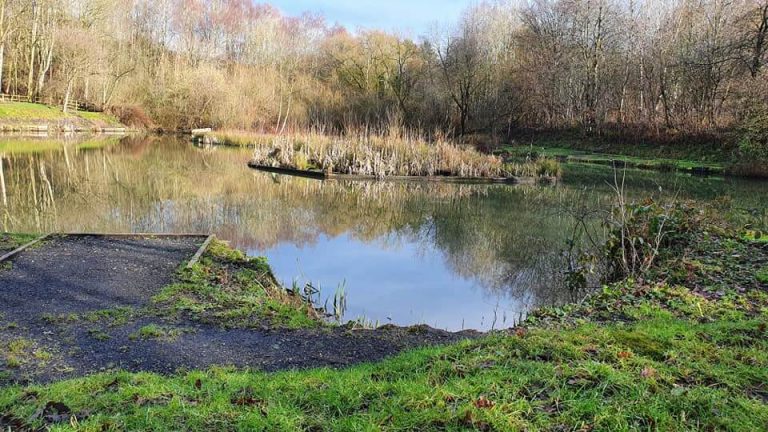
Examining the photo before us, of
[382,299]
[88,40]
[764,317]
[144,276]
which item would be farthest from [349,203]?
[88,40]

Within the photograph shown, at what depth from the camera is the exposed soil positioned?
441cm

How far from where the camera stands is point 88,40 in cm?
4288

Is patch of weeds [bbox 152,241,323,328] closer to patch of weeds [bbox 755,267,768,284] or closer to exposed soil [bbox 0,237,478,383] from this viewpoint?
exposed soil [bbox 0,237,478,383]

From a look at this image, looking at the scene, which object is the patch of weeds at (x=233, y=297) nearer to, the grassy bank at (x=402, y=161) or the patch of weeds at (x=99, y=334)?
the patch of weeds at (x=99, y=334)

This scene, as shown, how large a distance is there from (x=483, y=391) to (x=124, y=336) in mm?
3458

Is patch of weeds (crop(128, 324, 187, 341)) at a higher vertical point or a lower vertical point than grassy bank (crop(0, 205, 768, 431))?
lower

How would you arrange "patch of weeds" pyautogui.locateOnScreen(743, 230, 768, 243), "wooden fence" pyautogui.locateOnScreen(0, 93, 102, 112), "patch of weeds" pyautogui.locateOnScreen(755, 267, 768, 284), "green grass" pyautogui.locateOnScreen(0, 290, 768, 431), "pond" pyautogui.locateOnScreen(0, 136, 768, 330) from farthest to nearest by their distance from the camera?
"wooden fence" pyautogui.locateOnScreen(0, 93, 102, 112) → "patch of weeds" pyautogui.locateOnScreen(743, 230, 768, 243) → "pond" pyautogui.locateOnScreen(0, 136, 768, 330) → "patch of weeds" pyautogui.locateOnScreen(755, 267, 768, 284) → "green grass" pyautogui.locateOnScreen(0, 290, 768, 431)

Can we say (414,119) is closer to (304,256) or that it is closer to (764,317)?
(304,256)

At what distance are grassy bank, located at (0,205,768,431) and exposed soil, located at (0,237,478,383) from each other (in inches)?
18.4

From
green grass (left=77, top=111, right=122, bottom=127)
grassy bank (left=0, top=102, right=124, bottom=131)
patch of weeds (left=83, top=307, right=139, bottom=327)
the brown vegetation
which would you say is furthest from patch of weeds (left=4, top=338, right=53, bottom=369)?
green grass (left=77, top=111, right=122, bottom=127)

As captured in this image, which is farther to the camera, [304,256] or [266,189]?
[266,189]

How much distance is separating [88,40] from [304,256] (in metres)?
42.2

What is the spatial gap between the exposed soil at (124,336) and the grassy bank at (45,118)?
3784 cm

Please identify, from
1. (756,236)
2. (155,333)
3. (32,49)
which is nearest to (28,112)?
(32,49)
